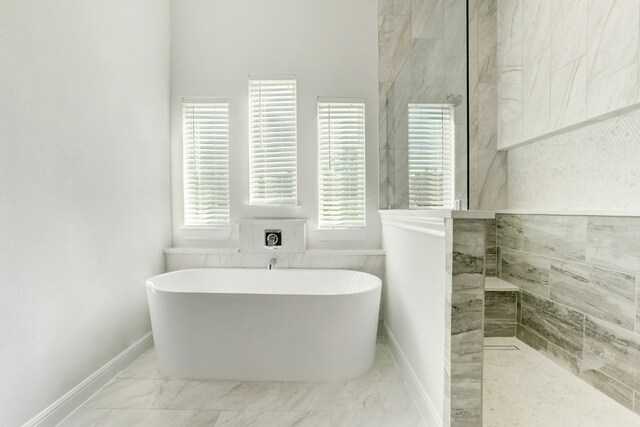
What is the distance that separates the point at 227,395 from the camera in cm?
163

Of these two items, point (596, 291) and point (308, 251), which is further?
point (308, 251)

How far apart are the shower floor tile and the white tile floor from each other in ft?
1.29

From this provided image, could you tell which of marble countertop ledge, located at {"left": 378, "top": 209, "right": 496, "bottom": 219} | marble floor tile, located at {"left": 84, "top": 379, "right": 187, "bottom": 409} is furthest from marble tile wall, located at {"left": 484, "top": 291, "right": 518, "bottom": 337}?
marble floor tile, located at {"left": 84, "top": 379, "right": 187, "bottom": 409}

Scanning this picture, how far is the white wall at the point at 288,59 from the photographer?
250cm

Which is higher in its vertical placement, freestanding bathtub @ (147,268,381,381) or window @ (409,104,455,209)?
window @ (409,104,455,209)

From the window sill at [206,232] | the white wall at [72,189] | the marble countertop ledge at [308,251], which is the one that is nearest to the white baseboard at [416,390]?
the marble countertop ledge at [308,251]

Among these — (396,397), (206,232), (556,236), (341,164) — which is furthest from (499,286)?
(206,232)

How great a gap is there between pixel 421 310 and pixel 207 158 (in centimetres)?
206

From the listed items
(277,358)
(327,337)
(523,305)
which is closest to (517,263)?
(523,305)

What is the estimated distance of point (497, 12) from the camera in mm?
2488

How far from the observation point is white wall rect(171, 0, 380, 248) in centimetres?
250

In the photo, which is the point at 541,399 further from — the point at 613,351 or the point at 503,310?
the point at 503,310

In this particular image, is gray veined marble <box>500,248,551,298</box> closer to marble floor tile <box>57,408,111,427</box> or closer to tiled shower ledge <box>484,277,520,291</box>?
tiled shower ledge <box>484,277,520,291</box>

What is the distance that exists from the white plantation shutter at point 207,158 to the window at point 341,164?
824 millimetres
